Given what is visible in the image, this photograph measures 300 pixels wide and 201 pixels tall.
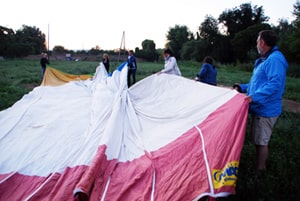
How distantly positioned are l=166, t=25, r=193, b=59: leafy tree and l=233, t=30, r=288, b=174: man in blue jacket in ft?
139

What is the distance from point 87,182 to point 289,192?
6.83 ft

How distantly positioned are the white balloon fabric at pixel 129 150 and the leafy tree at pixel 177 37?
41.4 meters

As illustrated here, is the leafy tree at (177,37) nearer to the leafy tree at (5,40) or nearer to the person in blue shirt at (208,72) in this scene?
the leafy tree at (5,40)

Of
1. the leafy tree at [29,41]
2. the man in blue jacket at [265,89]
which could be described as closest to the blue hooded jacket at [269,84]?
the man in blue jacket at [265,89]

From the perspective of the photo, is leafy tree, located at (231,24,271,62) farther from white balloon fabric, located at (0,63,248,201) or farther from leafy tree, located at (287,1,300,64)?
white balloon fabric, located at (0,63,248,201)

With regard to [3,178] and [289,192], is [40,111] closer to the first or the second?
[3,178]

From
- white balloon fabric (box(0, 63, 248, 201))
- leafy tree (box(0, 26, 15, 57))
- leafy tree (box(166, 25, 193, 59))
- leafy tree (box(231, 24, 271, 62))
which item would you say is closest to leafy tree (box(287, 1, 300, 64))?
leafy tree (box(231, 24, 271, 62))

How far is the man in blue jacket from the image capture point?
2410 mm

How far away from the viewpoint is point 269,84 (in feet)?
7.93

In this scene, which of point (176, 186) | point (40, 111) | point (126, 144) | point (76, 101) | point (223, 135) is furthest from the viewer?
point (76, 101)

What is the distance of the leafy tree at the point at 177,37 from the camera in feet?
152

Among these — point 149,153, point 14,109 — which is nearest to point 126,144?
point 149,153

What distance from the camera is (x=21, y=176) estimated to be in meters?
2.40

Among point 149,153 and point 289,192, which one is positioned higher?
point 149,153
